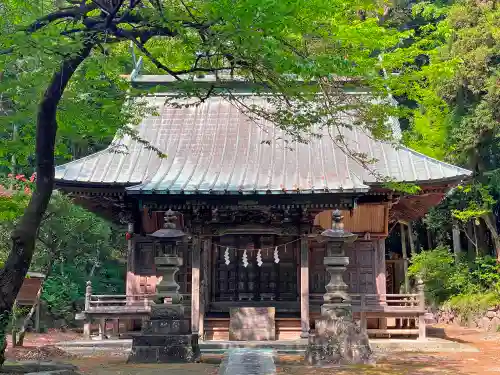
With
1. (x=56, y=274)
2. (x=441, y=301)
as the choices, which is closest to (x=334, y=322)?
(x=441, y=301)

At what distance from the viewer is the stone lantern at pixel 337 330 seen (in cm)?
1066

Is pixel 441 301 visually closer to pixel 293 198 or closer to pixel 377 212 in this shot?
pixel 377 212

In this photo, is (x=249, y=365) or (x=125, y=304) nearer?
(x=249, y=365)

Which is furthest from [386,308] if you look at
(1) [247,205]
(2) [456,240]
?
(2) [456,240]

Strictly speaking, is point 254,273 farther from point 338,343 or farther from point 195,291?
point 338,343

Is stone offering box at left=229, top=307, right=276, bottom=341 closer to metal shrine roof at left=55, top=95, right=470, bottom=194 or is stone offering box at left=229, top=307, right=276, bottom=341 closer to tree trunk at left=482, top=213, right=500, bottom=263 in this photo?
metal shrine roof at left=55, top=95, right=470, bottom=194

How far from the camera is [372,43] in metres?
13.1

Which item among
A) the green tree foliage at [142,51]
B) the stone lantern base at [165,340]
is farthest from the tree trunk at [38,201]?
the stone lantern base at [165,340]

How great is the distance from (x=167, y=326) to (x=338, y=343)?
3.56m

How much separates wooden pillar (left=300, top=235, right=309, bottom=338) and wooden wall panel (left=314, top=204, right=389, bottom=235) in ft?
3.63

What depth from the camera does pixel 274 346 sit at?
1379cm

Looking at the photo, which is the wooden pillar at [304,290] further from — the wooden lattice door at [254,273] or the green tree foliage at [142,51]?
the green tree foliage at [142,51]

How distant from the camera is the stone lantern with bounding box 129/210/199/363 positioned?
38.2ft

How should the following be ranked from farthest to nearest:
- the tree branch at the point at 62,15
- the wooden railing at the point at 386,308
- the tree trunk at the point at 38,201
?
the wooden railing at the point at 386,308
the tree trunk at the point at 38,201
the tree branch at the point at 62,15
